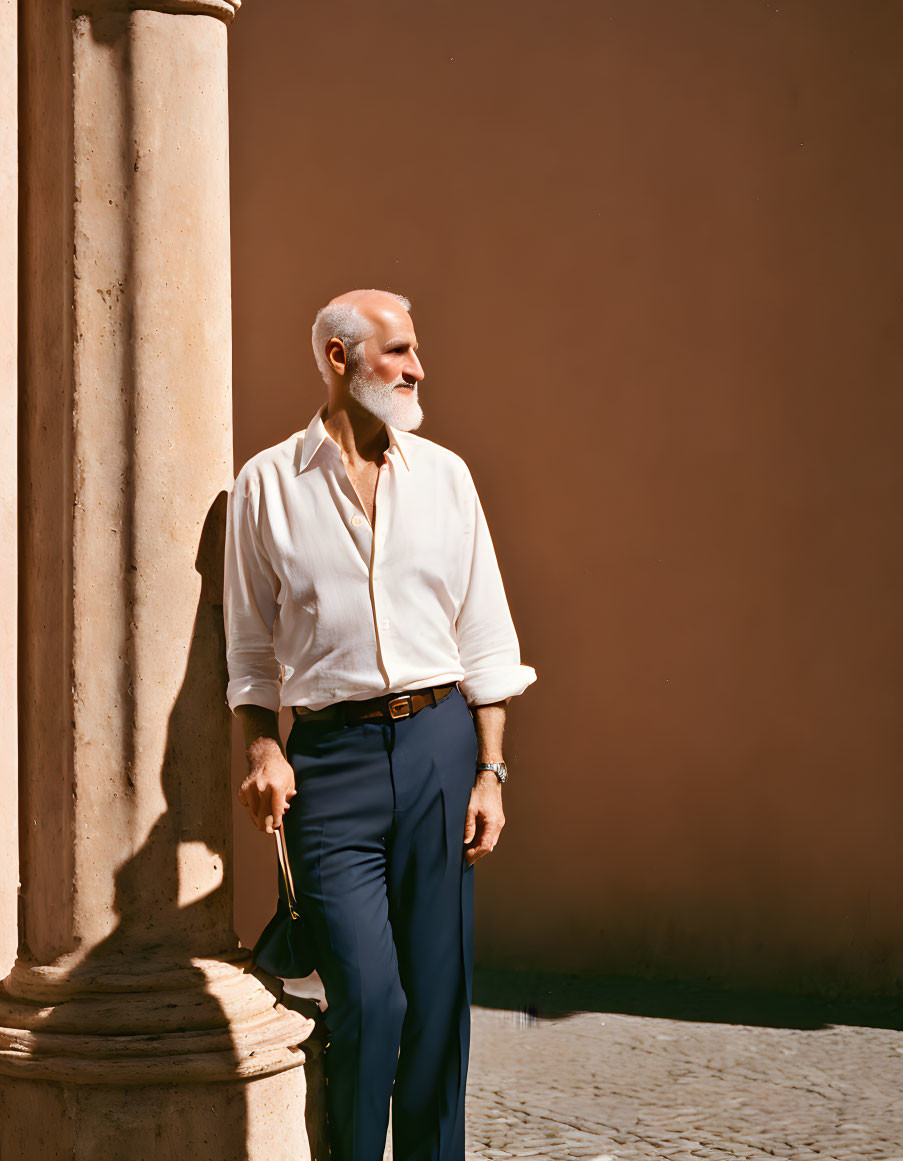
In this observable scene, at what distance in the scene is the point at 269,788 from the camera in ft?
9.55

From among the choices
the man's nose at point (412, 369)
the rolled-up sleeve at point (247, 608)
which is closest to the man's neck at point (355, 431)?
the man's nose at point (412, 369)

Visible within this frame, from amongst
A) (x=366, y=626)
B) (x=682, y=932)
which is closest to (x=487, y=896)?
(x=682, y=932)

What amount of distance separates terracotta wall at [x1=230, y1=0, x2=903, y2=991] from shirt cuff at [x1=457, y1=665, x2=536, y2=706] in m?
2.79

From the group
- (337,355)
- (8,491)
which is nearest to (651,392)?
(8,491)

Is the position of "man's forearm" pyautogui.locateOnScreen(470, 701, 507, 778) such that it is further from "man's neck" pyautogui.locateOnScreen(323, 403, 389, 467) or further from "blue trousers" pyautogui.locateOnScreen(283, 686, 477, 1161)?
"man's neck" pyautogui.locateOnScreen(323, 403, 389, 467)

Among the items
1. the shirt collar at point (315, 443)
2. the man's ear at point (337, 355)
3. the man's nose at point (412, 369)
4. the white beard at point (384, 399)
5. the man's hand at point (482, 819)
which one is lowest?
the man's hand at point (482, 819)

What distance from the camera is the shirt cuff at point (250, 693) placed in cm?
301

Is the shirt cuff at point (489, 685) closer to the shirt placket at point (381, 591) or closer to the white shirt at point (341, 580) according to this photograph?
the white shirt at point (341, 580)

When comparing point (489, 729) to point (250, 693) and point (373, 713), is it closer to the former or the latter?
point (373, 713)

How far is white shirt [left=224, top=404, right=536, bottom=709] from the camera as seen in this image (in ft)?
9.71

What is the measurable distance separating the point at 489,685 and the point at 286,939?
617 millimetres

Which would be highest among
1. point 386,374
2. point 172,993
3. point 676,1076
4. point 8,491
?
point 386,374

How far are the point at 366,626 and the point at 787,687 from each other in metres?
3.09

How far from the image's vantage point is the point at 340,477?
304 centimetres
